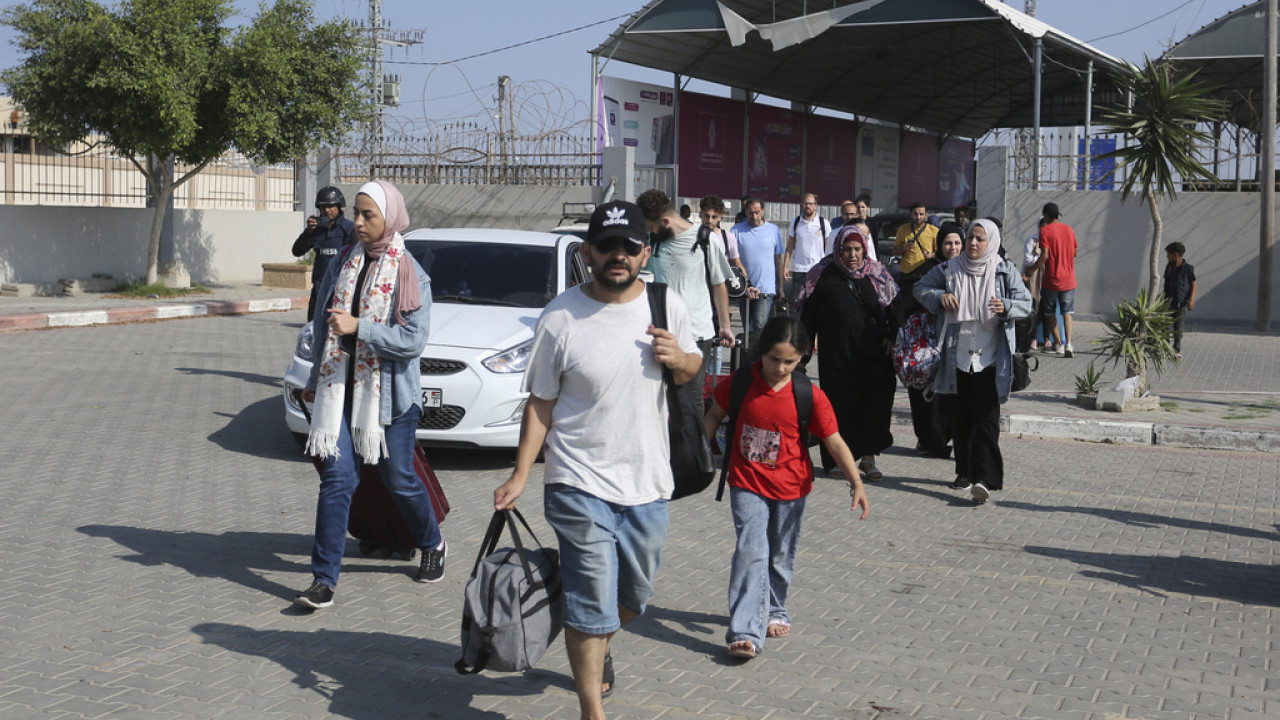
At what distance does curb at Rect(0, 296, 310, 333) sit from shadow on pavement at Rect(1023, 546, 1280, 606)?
48.7 feet

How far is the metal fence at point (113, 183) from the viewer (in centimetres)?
2325

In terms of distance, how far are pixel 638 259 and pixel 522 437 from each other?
27.7 inches

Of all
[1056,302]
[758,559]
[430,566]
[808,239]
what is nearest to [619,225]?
[758,559]

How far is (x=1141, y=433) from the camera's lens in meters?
10.9

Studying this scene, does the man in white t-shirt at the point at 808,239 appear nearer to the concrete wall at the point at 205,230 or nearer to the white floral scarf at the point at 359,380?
the white floral scarf at the point at 359,380

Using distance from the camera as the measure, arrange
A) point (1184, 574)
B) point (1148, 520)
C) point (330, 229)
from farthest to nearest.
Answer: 1. point (330, 229)
2. point (1148, 520)
3. point (1184, 574)

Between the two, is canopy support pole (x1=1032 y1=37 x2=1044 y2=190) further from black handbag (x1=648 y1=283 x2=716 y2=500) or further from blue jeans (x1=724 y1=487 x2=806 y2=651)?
black handbag (x1=648 y1=283 x2=716 y2=500)

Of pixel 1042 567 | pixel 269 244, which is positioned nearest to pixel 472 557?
pixel 1042 567

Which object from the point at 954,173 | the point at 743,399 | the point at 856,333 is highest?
the point at 954,173

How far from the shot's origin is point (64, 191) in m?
23.5

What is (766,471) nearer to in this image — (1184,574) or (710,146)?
(1184,574)

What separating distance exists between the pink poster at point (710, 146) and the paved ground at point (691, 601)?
19.2 m

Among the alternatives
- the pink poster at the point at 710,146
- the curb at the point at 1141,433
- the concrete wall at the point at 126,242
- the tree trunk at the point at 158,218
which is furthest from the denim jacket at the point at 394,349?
the pink poster at the point at 710,146

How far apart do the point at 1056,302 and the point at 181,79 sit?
13.9m
